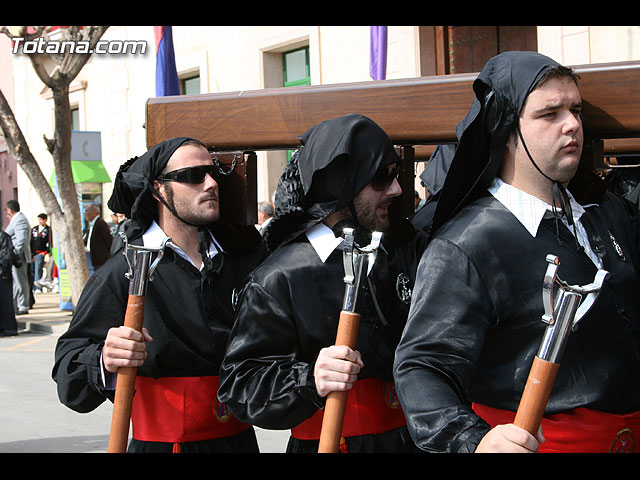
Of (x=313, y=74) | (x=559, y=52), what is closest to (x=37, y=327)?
(x=313, y=74)

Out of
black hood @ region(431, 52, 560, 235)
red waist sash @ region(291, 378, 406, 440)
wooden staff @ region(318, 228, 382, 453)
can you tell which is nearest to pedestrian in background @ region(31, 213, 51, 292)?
red waist sash @ region(291, 378, 406, 440)

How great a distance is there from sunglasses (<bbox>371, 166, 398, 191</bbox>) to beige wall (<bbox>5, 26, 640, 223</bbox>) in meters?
6.55

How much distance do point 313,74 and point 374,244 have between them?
11.5 meters

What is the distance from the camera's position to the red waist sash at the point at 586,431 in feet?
6.59

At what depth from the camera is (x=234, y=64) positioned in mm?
14758

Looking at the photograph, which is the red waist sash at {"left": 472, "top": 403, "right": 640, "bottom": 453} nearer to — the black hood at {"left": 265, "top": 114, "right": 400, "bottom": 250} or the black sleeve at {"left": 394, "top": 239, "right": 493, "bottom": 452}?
the black sleeve at {"left": 394, "top": 239, "right": 493, "bottom": 452}

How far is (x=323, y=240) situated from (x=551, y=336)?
1.12 m

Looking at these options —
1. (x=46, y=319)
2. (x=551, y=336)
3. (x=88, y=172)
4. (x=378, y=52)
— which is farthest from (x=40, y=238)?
(x=551, y=336)

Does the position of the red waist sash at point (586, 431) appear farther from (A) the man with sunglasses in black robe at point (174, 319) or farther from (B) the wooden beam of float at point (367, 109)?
(A) the man with sunglasses in black robe at point (174, 319)

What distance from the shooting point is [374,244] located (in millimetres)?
2146

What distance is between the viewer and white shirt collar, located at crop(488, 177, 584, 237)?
2.07m

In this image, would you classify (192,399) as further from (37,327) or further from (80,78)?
Answer: (80,78)

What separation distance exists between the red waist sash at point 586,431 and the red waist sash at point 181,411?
1.33 m

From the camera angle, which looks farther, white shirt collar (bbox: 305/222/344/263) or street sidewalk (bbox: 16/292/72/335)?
street sidewalk (bbox: 16/292/72/335)
